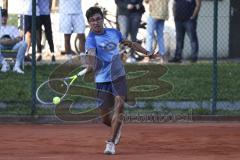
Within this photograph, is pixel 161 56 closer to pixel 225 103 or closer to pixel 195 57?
pixel 195 57

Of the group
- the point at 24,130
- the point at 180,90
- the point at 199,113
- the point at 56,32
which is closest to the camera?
the point at 24,130

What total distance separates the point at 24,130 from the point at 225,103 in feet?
13.3

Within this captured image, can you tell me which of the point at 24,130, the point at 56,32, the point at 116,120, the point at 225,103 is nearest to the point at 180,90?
the point at 225,103

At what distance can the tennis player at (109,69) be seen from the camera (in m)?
11.6

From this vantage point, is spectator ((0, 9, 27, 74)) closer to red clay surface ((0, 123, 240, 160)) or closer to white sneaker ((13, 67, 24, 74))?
white sneaker ((13, 67, 24, 74))

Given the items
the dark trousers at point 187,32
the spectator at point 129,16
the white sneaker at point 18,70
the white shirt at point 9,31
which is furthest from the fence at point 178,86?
the spectator at point 129,16

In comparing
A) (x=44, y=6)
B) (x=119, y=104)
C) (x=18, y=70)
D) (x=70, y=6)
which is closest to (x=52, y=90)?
(x=18, y=70)

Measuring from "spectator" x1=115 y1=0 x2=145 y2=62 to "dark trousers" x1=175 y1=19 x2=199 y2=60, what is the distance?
914 mm

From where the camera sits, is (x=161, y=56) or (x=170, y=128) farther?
(x=161, y=56)

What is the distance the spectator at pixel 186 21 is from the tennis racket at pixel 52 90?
4506 mm

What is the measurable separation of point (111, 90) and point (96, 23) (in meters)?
0.94

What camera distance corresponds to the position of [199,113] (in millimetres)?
15961

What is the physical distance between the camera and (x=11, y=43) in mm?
18547

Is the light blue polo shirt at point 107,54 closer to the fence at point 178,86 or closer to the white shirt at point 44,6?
the fence at point 178,86
